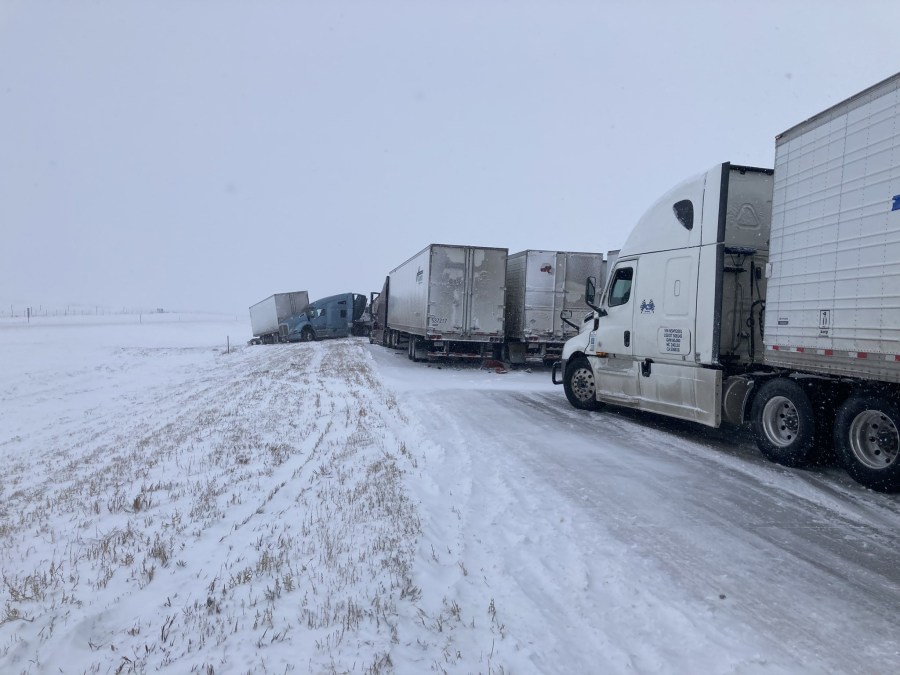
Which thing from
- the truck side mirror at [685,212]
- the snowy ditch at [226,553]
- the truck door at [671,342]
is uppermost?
the truck side mirror at [685,212]

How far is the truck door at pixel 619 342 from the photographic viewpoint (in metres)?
9.27

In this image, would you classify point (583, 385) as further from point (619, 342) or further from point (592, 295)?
point (592, 295)

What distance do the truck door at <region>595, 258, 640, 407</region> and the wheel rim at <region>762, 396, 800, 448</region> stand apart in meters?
2.43

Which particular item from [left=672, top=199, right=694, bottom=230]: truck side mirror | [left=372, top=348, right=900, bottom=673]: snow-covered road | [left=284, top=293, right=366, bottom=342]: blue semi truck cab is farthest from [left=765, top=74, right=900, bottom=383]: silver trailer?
[left=284, top=293, right=366, bottom=342]: blue semi truck cab

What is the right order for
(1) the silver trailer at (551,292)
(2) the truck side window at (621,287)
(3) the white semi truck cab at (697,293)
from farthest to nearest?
(1) the silver trailer at (551,292) < (2) the truck side window at (621,287) < (3) the white semi truck cab at (697,293)

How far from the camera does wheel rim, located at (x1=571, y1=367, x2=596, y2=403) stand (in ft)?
34.4

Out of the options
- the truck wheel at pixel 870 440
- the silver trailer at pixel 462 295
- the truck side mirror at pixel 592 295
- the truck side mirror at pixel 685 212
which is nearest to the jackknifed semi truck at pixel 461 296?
the silver trailer at pixel 462 295

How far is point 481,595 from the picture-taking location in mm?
3531

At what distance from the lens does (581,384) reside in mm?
10672

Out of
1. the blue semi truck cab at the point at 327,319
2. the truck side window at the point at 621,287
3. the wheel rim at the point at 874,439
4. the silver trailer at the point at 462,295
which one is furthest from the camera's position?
the blue semi truck cab at the point at 327,319

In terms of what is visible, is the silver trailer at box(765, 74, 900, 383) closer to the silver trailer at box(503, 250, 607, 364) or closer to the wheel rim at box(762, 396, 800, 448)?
the wheel rim at box(762, 396, 800, 448)

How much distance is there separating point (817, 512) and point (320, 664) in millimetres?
4724

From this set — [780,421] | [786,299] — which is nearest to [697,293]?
[786,299]

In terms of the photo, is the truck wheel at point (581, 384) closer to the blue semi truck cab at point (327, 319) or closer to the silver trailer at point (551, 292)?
the silver trailer at point (551, 292)
